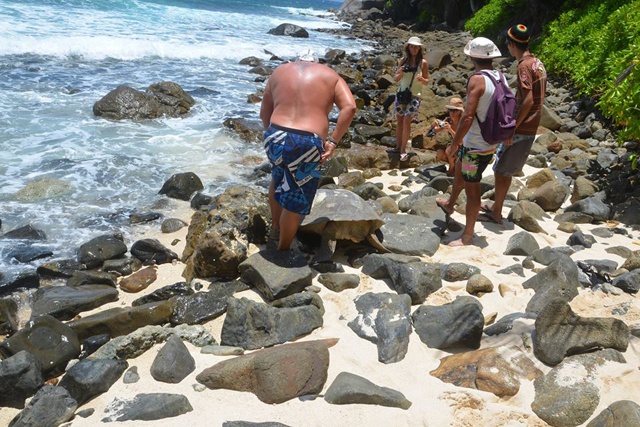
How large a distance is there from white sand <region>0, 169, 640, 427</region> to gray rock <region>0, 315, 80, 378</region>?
389 millimetres

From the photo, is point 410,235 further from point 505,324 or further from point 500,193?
point 505,324

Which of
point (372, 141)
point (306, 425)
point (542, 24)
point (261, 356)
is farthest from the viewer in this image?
point (542, 24)

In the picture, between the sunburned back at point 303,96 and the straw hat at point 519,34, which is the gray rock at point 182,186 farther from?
the straw hat at point 519,34

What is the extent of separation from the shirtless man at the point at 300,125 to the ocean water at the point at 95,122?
252 cm

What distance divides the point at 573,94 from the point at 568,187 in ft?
17.6

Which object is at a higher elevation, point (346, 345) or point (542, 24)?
point (542, 24)

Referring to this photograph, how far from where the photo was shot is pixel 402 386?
314 cm

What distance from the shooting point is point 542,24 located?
20.5m

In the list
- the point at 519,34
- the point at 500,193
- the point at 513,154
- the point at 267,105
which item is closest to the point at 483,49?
the point at 519,34

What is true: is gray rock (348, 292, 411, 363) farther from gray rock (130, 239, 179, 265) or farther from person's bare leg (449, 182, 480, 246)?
gray rock (130, 239, 179, 265)

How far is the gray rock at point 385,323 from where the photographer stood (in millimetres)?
3453

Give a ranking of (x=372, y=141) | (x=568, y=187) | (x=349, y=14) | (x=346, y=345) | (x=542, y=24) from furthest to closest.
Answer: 1. (x=349, y=14)
2. (x=542, y=24)
3. (x=372, y=141)
4. (x=568, y=187)
5. (x=346, y=345)

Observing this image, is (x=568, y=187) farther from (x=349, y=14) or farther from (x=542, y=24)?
(x=349, y=14)

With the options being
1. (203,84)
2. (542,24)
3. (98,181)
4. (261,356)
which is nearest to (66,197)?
(98,181)
